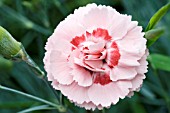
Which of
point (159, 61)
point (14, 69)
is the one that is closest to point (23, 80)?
point (14, 69)

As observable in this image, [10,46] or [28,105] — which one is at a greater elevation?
[10,46]

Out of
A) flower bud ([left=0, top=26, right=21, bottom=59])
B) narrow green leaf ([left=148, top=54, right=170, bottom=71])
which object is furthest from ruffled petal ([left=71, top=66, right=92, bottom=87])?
narrow green leaf ([left=148, top=54, right=170, bottom=71])

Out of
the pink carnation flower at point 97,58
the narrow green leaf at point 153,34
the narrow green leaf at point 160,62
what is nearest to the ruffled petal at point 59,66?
the pink carnation flower at point 97,58

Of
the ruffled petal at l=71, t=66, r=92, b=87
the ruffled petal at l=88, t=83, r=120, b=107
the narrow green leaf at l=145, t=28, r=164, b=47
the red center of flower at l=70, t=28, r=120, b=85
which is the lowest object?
the ruffled petal at l=88, t=83, r=120, b=107

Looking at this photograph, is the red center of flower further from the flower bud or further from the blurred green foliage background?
the blurred green foliage background

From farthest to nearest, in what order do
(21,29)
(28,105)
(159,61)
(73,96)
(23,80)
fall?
(21,29)
(23,80)
(28,105)
(159,61)
(73,96)

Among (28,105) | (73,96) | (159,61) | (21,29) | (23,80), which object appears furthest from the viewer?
(21,29)

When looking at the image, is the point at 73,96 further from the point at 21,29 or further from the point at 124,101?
the point at 21,29
